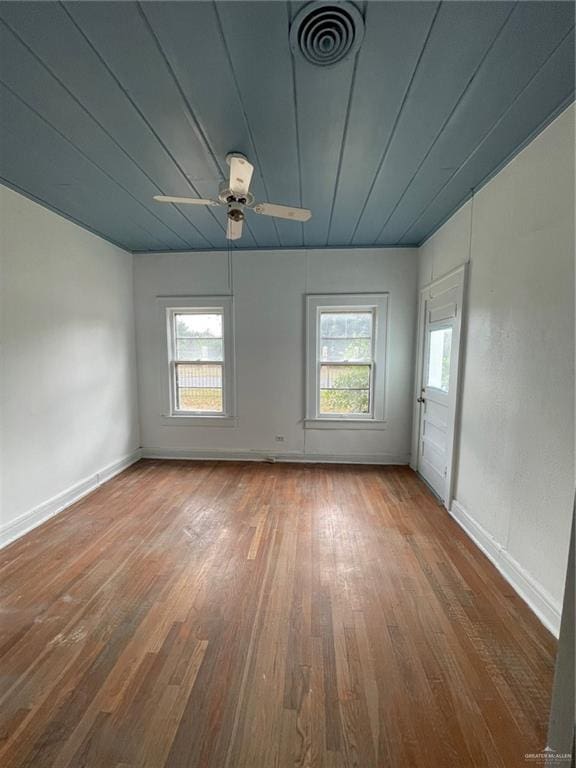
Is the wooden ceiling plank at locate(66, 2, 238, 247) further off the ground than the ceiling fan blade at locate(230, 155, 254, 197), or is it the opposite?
the wooden ceiling plank at locate(66, 2, 238, 247)

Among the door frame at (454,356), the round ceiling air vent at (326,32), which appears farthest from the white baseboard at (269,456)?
the round ceiling air vent at (326,32)

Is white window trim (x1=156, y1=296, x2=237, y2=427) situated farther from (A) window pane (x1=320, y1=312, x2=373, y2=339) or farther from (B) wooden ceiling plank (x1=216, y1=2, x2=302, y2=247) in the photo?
(B) wooden ceiling plank (x1=216, y1=2, x2=302, y2=247)

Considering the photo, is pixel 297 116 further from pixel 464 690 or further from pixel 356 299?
pixel 464 690

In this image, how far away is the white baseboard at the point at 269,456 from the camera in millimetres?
4012

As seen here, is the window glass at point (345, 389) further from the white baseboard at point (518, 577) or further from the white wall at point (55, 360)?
the white wall at point (55, 360)

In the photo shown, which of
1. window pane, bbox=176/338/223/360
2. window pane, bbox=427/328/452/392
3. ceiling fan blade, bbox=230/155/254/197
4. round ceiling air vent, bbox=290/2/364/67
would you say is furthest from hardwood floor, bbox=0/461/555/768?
round ceiling air vent, bbox=290/2/364/67

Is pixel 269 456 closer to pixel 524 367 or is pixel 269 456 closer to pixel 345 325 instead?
pixel 345 325

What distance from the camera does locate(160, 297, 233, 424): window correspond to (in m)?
4.07

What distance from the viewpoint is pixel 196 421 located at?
164 inches

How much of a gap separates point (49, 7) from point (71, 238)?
2250 mm

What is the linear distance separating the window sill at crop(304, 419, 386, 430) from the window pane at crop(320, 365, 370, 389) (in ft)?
1.39

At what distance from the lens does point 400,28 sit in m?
1.19

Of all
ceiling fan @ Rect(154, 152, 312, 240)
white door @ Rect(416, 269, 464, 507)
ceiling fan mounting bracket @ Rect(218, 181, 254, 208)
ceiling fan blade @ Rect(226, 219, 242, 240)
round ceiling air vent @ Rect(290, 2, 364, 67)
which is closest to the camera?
round ceiling air vent @ Rect(290, 2, 364, 67)

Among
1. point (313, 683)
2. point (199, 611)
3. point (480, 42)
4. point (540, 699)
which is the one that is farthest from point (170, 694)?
point (480, 42)
